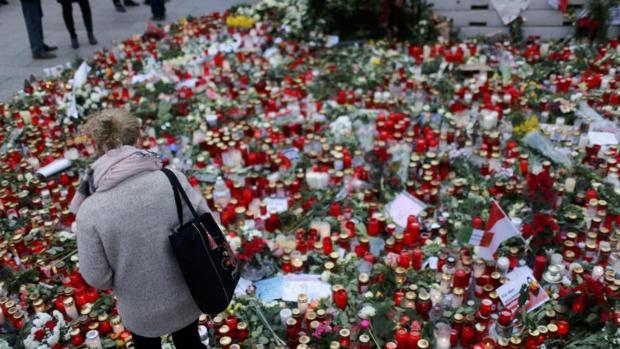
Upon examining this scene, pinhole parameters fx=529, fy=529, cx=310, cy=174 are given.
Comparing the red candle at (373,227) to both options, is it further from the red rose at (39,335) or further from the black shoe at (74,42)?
the black shoe at (74,42)

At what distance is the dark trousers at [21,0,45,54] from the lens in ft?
23.2

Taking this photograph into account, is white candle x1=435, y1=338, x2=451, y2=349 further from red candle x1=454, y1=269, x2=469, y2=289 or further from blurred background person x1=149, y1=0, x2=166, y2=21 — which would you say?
blurred background person x1=149, y1=0, x2=166, y2=21

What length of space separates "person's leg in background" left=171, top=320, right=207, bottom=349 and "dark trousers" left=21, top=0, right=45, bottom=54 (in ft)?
20.6

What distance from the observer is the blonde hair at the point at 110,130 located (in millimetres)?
2053

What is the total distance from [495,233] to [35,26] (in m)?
6.73

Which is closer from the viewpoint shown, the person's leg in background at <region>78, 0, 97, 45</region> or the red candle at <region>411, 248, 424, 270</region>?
the red candle at <region>411, 248, 424, 270</region>

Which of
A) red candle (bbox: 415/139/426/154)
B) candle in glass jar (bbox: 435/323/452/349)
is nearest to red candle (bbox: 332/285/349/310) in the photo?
candle in glass jar (bbox: 435/323/452/349)

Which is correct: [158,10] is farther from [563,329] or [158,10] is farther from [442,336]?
[563,329]

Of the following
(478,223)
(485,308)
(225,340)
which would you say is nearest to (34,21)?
(225,340)

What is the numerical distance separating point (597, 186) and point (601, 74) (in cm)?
241

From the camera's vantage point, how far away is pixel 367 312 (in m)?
2.95

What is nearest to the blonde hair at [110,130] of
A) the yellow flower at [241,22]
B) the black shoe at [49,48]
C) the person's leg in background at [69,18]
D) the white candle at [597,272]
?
the white candle at [597,272]

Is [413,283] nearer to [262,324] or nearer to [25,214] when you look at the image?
[262,324]

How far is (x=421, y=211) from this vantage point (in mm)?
3857
